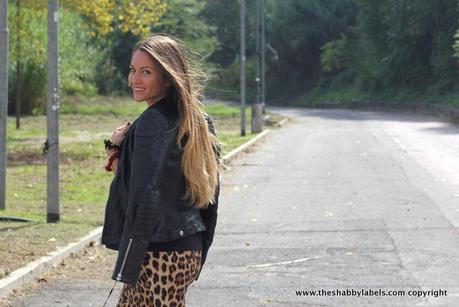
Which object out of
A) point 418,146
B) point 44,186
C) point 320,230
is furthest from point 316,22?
point 320,230

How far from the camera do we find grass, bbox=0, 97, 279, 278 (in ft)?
31.2

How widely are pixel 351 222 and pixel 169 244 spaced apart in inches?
284

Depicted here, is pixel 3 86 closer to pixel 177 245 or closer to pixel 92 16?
pixel 177 245

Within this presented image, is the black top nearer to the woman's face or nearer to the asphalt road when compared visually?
the woman's face

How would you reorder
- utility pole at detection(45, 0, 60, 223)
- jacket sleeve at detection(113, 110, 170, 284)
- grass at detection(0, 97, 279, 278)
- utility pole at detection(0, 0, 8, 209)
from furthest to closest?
utility pole at detection(0, 0, 8, 209) → utility pole at detection(45, 0, 60, 223) → grass at detection(0, 97, 279, 278) → jacket sleeve at detection(113, 110, 170, 284)

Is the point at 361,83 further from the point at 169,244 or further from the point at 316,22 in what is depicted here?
the point at 169,244

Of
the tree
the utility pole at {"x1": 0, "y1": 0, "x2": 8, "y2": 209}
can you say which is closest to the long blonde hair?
the utility pole at {"x1": 0, "y1": 0, "x2": 8, "y2": 209}

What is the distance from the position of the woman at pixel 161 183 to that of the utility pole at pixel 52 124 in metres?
6.96

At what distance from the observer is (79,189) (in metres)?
14.9

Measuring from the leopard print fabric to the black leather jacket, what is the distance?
96mm

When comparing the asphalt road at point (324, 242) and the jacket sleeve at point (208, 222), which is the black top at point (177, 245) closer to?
the jacket sleeve at point (208, 222)

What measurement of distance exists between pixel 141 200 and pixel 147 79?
0.54 meters

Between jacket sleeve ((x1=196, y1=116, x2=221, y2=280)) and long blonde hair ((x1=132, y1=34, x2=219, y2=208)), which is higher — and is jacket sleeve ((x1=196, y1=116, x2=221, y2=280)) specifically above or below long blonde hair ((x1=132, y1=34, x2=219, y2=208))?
below

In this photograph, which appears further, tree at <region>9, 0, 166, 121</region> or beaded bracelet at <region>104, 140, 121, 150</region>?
tree at <region>9, 0, 166, 121</region>
